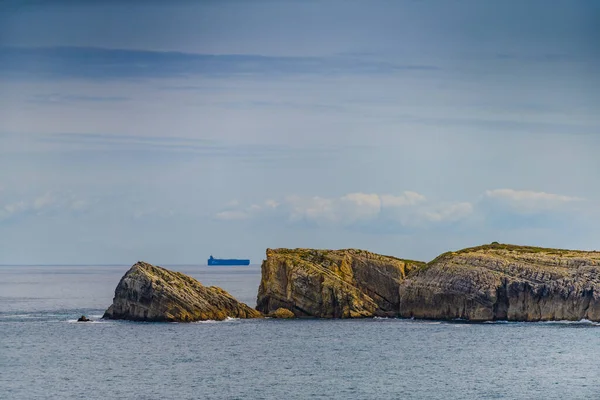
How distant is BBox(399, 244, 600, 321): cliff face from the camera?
150375mm

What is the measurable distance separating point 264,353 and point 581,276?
49387mm

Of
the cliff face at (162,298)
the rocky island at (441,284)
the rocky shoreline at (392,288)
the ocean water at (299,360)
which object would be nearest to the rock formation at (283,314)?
the rocky shoreline at (392,288)

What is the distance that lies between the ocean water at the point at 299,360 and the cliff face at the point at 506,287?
309 centimetres

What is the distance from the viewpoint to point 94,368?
11406cm

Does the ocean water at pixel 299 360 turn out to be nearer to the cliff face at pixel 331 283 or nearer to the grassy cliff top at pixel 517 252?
the cliff face at pixel 331 283

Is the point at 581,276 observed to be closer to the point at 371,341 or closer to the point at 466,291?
the point at 466,291

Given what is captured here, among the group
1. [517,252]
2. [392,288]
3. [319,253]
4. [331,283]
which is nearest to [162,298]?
[331,283]

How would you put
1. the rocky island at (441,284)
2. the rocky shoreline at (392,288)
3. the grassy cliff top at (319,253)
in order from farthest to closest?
the grassy cliff top at (319,253)
the rocky island at (441,284)
the rocky shoreline at (392,288)

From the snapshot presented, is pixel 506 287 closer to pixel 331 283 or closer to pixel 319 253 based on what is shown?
pixel 331 283

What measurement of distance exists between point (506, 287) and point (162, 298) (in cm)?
4691

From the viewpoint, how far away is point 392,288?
164000 mm

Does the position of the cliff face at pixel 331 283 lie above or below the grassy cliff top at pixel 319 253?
below

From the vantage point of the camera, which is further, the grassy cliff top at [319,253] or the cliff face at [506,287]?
the grassy cliff top at [319,253]

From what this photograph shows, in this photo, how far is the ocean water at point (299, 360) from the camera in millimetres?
101125
